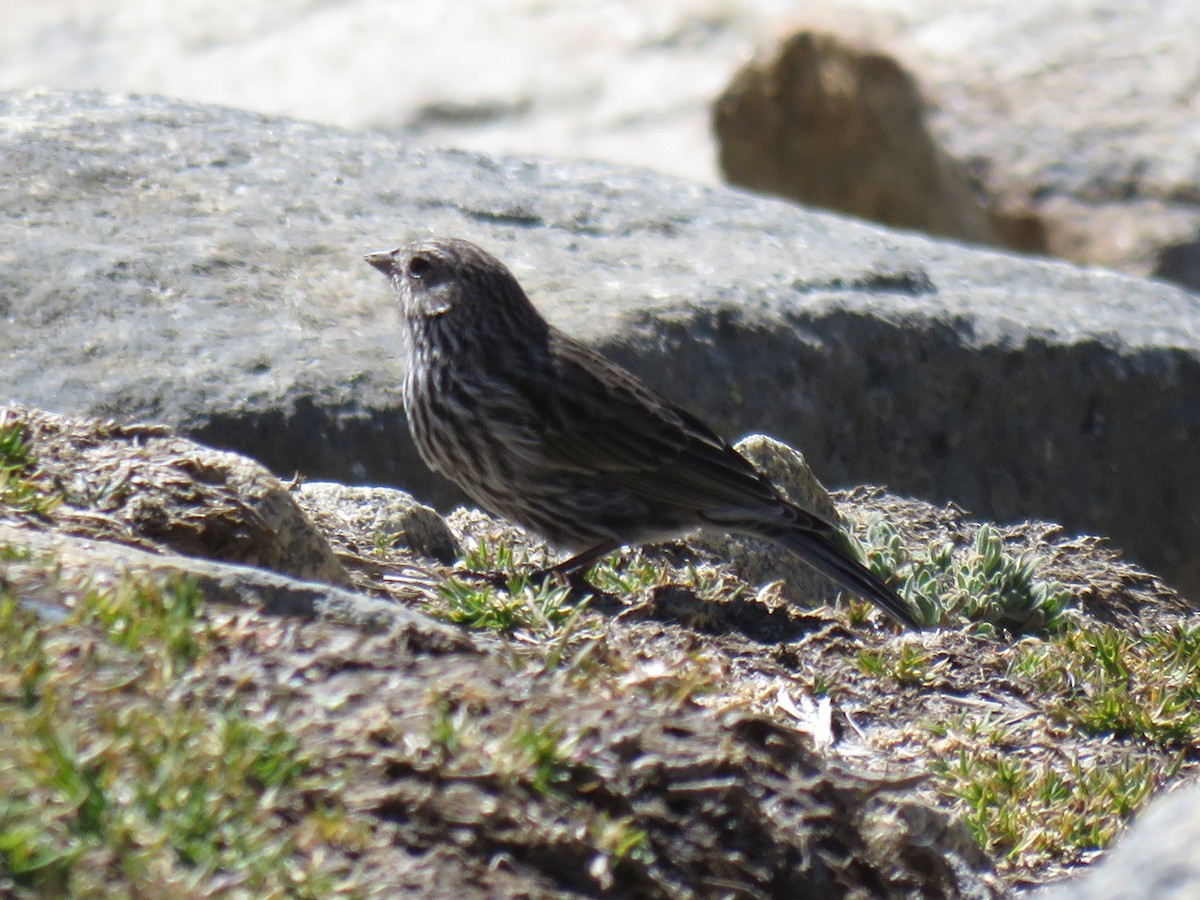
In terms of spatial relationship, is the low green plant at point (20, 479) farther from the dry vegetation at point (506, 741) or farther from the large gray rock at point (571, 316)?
the large gray rock at point (571, 316)

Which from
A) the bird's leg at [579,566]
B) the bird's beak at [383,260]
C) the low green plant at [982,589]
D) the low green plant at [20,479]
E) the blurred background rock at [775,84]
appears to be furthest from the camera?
the blurred background rock at [775,84]

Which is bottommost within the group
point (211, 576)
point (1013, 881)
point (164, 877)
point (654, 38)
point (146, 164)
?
point (1013, 881)

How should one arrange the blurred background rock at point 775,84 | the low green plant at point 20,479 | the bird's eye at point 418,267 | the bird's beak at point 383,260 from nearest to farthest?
1. the low green plant at point 20,479
2. the bird's eye at point 418,267
3. the bird's beak at point 383,260
4. the blurred background rock at point 775,84

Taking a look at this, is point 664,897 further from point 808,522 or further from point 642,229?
point 642,229

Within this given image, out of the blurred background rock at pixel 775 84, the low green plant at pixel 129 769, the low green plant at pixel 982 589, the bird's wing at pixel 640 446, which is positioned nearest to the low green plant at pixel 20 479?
the low green plant at pixel 129 769

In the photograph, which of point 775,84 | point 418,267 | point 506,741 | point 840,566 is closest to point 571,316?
point 418,267

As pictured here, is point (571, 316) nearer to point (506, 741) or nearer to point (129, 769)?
point (506, 741)

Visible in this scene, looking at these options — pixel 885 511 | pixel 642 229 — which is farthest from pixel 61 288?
pixel 885 511
